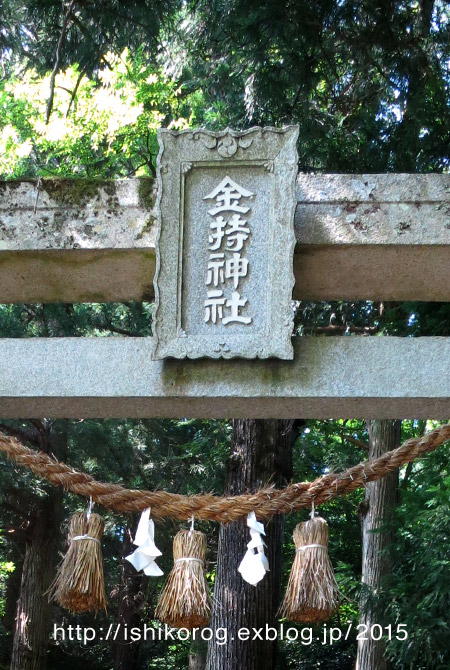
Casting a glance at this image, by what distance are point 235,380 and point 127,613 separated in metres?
9.71

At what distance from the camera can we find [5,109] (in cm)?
559

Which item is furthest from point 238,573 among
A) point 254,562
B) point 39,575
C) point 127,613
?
point 127,613

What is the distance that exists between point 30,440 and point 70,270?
8.10 m

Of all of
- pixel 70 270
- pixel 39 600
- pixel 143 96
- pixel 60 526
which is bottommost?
pixel 39 600

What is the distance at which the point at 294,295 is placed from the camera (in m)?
2.71

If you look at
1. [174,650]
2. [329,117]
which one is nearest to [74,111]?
[329,117]

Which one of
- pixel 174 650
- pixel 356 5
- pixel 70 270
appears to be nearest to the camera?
pixel 70 270

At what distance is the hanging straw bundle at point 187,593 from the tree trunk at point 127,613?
28.8ft

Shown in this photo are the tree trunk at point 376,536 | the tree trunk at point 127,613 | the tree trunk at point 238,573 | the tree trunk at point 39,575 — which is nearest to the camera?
the tree trunk at point 238,573

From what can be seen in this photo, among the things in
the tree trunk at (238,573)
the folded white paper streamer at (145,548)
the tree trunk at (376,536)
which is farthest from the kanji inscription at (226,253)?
the tree trunk at (376,536)

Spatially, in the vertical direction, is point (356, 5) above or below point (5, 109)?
above

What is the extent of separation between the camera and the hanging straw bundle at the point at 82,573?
2.59 m

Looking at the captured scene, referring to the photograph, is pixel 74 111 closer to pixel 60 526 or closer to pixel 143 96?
pixel 143 96

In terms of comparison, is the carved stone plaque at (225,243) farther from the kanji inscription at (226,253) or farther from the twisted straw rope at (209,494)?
the twisted straw rope at (209,494)
